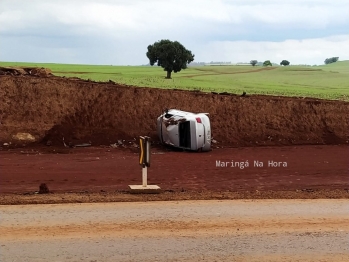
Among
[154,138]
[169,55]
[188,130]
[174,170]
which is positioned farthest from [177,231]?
[169,55]

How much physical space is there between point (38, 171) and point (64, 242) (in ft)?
31.1

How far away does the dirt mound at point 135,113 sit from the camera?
25453 mm

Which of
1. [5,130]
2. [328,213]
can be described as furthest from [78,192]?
[5,130]

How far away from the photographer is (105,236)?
8023 mm

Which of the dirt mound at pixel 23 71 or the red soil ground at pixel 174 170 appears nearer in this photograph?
the red soil ground at pixel 174 170

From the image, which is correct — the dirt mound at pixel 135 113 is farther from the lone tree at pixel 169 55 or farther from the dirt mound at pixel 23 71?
the lone tree at pixel 169 55

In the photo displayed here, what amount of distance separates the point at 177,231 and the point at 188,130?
1354cm

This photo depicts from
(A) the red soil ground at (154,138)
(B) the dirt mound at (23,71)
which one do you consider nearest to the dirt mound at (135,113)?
(A) the red soil ground at (154,138)

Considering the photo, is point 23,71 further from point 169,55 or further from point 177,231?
point 177,231

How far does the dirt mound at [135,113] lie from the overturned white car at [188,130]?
3162 mm

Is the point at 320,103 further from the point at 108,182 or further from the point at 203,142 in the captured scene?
the point at 108,182

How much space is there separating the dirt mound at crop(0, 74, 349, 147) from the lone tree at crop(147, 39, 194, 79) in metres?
23.6

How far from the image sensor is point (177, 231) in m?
8.40

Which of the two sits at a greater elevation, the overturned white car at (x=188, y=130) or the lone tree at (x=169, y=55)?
the lone tree at (x=169, y=55)
